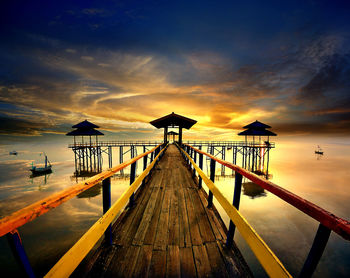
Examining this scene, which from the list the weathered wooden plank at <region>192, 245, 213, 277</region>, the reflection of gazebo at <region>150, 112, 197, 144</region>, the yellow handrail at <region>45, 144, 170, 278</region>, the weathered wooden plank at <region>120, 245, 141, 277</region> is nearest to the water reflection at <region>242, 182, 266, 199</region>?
the reflection of gazebo at <region>150, 112, 197, 144</region>

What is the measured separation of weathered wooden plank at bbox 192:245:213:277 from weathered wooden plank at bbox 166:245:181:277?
0.24 metres

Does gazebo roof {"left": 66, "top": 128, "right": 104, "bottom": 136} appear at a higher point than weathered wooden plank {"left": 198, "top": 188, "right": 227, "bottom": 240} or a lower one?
higher

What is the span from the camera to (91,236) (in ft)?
4.12

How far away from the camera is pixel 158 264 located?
1.76m

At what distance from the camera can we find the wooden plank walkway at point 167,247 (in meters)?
1.67

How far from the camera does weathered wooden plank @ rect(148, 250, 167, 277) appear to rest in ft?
5.42

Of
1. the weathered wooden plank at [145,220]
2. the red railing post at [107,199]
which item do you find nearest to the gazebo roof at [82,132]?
the weathered wooden plank at [145,220]

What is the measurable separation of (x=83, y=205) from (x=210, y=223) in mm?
13616

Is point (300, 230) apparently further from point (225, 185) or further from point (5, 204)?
point (5, 204)

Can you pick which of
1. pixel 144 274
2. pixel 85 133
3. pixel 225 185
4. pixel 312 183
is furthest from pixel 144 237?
pixel 312 183

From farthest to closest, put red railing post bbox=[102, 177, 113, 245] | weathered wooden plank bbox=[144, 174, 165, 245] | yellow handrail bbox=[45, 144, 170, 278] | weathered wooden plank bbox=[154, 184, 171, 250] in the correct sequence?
→ weathered wooden plank bbox=[144, 174, 165, 245]
weathered wooden plank bbox=[154, 184, 171, 250]
red railing post bbox=[102, 177, 113, 245]
yellow handrail bbox=[45, 144, 170, 278]

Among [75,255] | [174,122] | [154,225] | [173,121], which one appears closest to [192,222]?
[154,225]

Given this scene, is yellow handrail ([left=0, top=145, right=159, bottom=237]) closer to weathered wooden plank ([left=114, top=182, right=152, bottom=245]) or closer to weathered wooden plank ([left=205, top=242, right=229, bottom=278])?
weathered wooden plank ([left=114, top=182, right=152, bottom=245])

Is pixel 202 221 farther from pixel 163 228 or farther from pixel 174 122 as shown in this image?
pixel 174 122
